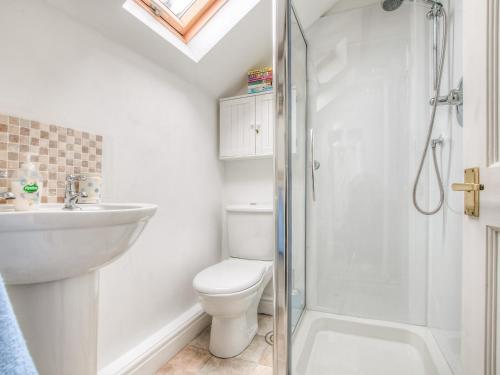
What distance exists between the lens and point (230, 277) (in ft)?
4.91

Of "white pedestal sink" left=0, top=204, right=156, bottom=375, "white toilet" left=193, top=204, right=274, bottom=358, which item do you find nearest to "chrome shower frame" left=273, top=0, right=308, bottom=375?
"white toilet" left=193, top=204, right=274, bottom=358

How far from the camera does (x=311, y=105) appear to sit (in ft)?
4.99

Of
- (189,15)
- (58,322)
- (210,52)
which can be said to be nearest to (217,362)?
(58,322)

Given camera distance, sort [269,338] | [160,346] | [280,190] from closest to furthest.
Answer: [280,190]
[160,346]
[269,338]

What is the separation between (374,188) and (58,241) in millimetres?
1476

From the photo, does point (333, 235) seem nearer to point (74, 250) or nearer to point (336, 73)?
point (336, 73)

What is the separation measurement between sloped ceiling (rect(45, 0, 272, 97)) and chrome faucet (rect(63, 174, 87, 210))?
691 mm

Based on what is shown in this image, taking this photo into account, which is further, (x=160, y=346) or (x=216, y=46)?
(x=216, y=46)

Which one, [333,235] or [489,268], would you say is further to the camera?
[333,235]

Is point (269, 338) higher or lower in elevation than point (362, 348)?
lower

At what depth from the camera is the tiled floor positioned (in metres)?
1.37

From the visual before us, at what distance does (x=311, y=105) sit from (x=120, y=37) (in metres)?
1.05

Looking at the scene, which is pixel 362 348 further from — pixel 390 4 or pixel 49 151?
pixel 390 4

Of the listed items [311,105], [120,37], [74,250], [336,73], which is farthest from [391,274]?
[120,37]
